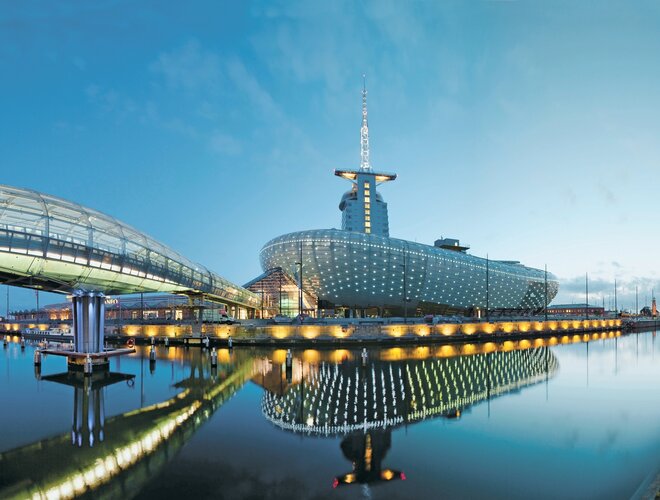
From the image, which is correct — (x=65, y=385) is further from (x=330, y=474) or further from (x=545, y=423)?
(x=545, y=423)

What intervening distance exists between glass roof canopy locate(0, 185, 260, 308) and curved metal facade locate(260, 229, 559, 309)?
2647 inches

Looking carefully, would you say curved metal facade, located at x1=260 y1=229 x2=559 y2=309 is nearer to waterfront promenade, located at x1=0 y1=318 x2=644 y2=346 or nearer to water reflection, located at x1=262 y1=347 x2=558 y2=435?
waterfront promenade, located at x1=0 y1=318 x2=644 y2=346

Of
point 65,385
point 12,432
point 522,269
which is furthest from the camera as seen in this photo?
point 522,269

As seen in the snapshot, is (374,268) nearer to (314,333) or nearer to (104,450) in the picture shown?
(314,333)

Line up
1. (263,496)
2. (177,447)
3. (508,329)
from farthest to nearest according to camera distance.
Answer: (508,329)
(177,447)
(263,496)

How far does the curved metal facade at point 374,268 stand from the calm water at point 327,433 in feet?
230

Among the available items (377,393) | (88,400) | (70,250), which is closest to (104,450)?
(88,400)

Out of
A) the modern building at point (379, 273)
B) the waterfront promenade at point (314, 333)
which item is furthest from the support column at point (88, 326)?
the modern building at point (379, 273)

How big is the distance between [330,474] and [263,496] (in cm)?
186

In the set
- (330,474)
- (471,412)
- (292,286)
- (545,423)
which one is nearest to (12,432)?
(330,474)

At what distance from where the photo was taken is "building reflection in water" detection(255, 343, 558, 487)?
512 inches

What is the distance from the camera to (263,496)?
9195 millimetres

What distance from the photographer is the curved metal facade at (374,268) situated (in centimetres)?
9669

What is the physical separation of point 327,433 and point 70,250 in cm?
1610
